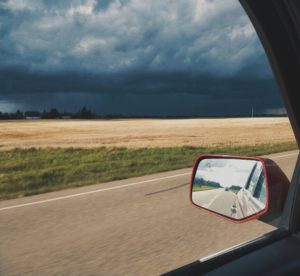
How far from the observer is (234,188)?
1.74 meters

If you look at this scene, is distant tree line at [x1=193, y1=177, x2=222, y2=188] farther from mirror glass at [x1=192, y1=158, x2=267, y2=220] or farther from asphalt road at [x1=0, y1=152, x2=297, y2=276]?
asphalt road at [x1=0, y1=152, x2=297, y2=276]

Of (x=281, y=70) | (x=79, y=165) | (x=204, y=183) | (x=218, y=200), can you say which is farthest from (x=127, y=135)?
(x=281, y=70)

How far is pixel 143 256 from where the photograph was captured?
3246 mm

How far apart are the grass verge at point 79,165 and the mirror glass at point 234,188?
5.00 meters

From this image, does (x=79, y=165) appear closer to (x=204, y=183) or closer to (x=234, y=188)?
(x=204, y=183)

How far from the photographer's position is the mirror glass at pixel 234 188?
1.69m

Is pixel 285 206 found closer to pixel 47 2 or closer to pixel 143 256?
pixel 47 2

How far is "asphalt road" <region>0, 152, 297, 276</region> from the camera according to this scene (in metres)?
2.98

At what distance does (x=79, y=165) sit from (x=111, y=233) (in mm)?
7597

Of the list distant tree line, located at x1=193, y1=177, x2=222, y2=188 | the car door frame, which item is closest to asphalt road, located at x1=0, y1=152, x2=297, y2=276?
distant tree line, located at x1=193, y1=177, x2=222, y2=188

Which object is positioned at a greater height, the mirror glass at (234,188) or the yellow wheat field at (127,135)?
the mirror glass at (234,188)

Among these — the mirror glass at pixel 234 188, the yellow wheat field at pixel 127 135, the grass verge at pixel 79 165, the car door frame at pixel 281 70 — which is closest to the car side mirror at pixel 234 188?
the mirror glass at pixel 234 188

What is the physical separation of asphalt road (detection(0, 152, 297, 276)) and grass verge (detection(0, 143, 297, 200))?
1.77m

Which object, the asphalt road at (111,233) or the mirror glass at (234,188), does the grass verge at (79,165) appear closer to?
the asphalt road at (111,233)
